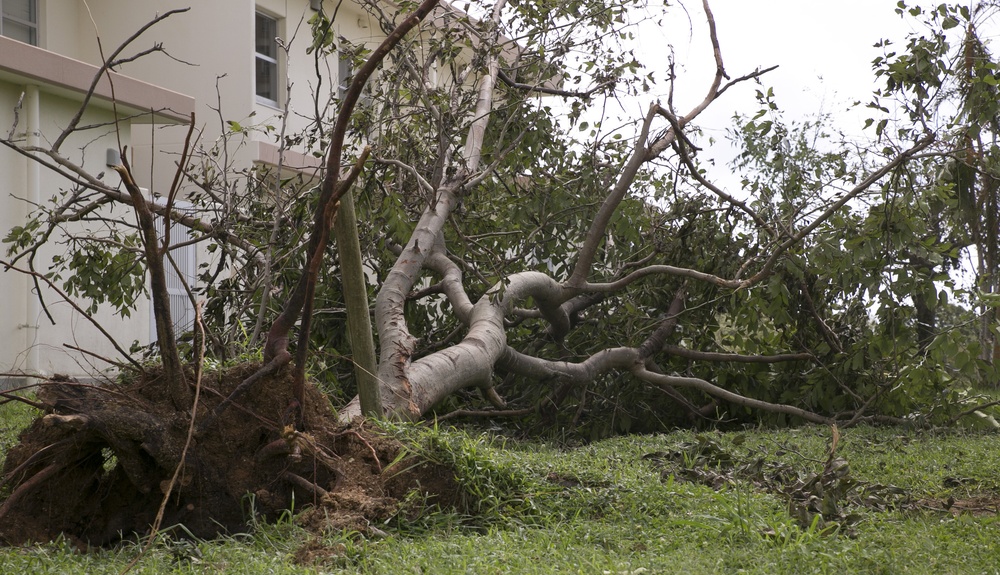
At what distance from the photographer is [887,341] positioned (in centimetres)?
560

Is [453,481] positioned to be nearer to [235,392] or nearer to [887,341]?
[235,392]

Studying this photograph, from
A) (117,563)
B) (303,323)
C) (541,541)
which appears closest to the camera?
(117,563)

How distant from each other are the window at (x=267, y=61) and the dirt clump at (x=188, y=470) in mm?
10018

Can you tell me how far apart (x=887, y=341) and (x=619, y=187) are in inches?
78.4

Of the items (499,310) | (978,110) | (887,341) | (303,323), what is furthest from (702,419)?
(303,323)

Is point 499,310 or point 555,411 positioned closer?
point 499,310

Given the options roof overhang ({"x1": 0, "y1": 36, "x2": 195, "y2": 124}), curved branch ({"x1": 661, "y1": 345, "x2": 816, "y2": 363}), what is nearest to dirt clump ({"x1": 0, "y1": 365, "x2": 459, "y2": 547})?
curved branch ({"x1": 661, "y1": 345, "x2": 816, "y2": 363})

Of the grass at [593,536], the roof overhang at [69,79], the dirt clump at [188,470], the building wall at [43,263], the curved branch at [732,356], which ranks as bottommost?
the grass at [593,536]

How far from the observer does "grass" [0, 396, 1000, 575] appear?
252 cm

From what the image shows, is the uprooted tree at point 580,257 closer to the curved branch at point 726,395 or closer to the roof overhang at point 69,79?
the curved branch at point 726,395

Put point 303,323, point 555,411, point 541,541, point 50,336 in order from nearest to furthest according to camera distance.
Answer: point 541,541 → point 303,323 → point 555,411 → point 50,336

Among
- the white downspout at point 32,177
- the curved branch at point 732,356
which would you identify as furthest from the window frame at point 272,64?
the curved branch at point 732,356

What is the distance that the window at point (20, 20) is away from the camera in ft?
33.9

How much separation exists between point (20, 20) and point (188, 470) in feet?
31.9
